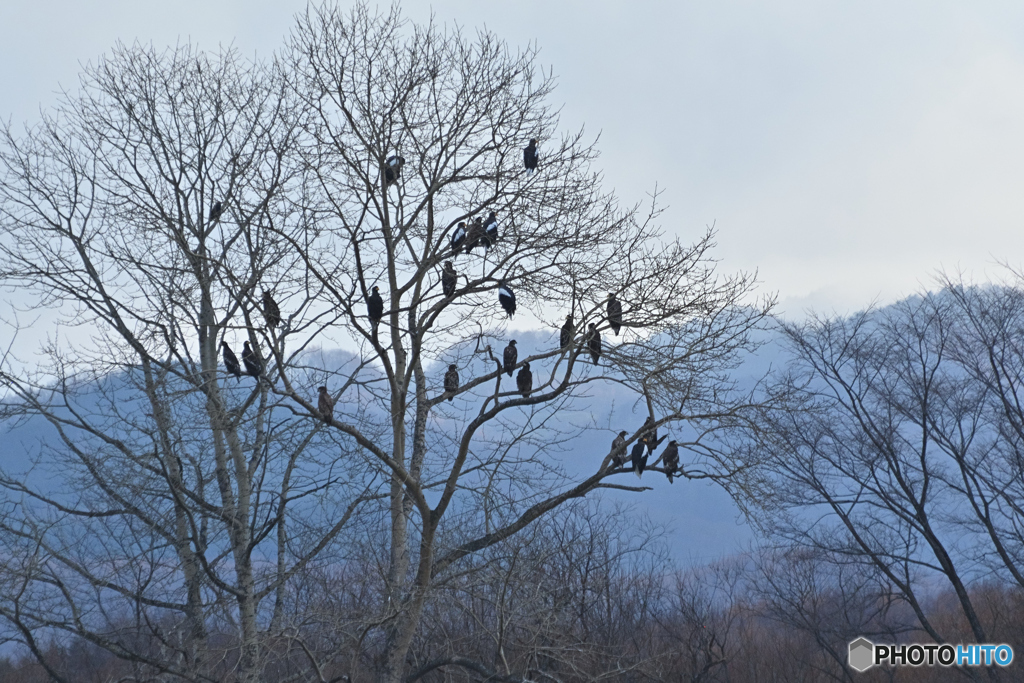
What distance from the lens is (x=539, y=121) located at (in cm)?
1039

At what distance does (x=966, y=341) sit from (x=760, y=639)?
2196 centimetres

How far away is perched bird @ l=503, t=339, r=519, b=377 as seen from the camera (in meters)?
8.72

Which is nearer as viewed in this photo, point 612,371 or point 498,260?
point 612,371

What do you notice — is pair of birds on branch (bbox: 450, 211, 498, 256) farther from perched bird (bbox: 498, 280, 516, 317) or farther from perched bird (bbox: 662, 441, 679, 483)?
perched bird (bbox: 662, 441, 679, 483)

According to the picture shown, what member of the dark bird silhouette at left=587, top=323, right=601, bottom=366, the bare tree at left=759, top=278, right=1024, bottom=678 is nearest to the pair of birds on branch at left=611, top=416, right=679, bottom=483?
the dark bird silhouette at left=587, top=323, right=601, bottom=366

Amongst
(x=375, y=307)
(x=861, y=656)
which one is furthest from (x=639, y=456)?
(x=861, y=656)

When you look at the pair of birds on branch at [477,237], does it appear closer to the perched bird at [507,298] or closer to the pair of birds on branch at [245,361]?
the perched bird at [507,298]

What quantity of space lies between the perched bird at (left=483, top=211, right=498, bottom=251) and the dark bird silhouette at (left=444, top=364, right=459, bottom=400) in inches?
63.0

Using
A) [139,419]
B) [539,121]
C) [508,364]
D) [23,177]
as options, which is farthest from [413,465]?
[23,177]

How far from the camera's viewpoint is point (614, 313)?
27.7 feet

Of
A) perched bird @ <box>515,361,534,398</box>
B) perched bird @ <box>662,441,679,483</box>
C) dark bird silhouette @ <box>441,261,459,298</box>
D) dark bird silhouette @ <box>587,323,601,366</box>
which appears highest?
dark bird silhouette @ <box>441,261,459,298</box>

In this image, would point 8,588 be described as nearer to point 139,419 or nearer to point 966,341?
point 139,419

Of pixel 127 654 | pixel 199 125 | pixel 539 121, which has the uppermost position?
pixel 199 125

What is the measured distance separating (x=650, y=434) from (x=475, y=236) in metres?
3.01
